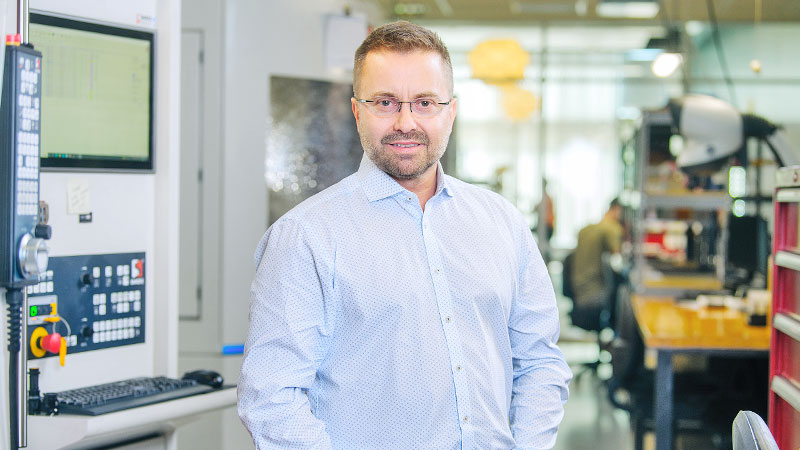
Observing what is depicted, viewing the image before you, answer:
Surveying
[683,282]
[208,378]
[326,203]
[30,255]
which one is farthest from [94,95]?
[683,282]

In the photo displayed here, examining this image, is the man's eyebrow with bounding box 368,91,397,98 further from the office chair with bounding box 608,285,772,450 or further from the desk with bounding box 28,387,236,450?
the office chair with bounding box 608,285,772,450

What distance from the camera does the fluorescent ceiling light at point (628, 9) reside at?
7.51 meters

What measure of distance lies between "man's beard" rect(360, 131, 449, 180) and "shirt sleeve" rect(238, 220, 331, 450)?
0.69 feet

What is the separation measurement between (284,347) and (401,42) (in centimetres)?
61

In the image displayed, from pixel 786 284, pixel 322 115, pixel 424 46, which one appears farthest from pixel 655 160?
pixel 424 46

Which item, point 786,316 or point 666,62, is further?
point 666,62

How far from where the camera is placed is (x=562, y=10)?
8.92 m

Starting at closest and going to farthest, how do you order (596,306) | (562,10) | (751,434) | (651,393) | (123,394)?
(751,434) → (123,394) → (651,393) → (596,306) → (562,10)

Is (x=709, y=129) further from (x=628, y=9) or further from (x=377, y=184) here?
(x=628, y=9)

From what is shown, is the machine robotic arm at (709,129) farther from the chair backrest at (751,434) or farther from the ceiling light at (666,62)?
the ceiling light at (666,62)

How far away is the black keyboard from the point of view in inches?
88.2

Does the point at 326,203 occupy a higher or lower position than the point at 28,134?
lower

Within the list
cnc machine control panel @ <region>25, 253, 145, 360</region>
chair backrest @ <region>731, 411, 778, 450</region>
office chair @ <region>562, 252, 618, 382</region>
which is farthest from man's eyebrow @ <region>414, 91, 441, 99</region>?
office chair @ <region>562, 252, 618, 382</region>

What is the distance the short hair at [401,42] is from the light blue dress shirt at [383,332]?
0.22 metres
